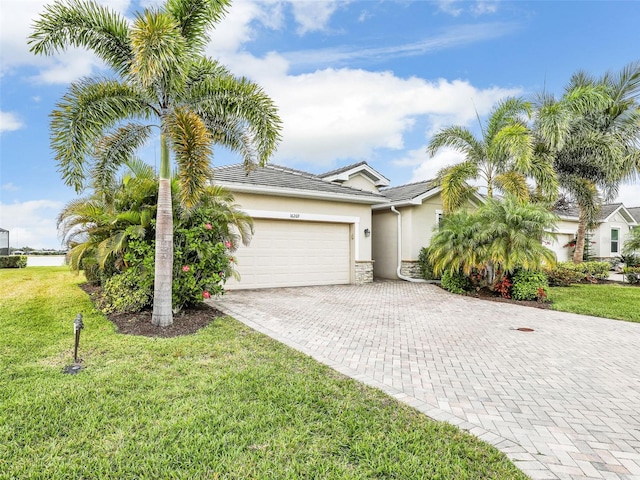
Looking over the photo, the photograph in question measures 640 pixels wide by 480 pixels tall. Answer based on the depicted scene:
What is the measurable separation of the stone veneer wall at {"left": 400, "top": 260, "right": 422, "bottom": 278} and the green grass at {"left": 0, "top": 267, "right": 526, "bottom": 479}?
10791mm

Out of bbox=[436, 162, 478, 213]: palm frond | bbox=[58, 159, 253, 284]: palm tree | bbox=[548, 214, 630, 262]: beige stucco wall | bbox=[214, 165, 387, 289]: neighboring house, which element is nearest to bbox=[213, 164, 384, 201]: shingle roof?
bbox=[214, 165, 387, 289]: neighboring house

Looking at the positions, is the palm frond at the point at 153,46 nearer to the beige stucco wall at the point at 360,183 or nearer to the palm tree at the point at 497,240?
the palm tree at the point at 497,240

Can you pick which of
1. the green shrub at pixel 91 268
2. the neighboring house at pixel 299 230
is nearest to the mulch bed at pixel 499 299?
the neighboring house at pixel 299 230

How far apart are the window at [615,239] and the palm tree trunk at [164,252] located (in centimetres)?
2980

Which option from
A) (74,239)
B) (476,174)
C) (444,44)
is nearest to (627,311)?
(476,174)

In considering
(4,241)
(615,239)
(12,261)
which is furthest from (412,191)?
(4,241)

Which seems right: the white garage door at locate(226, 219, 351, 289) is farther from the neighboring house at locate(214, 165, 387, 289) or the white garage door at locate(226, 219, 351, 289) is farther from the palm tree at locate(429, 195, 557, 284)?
the palm tree at locate(429, 195, 557, 284)

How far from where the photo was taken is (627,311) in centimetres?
909

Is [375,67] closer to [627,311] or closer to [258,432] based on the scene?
[627,311]

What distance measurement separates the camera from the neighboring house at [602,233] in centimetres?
2266

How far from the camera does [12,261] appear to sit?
21.4 meters

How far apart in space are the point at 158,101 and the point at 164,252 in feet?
9.57

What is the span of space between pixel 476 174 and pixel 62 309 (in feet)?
47.4

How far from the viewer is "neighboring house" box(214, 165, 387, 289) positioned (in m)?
11.9
